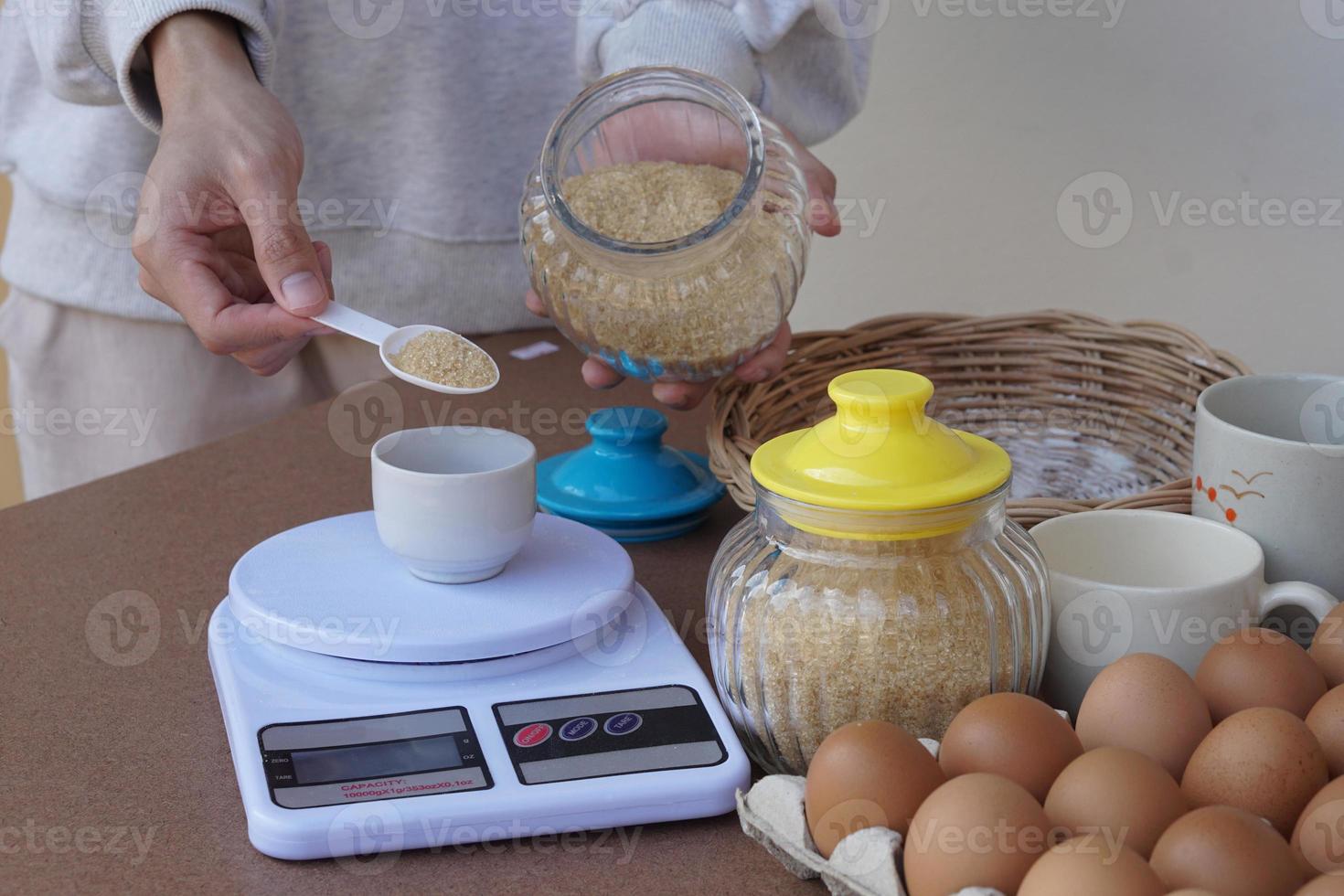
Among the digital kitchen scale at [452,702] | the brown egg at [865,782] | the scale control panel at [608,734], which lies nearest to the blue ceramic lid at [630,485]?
the digital kitchen scale at [452,702]

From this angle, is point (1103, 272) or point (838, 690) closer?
point (838, 690)

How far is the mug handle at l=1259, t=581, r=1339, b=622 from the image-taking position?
662mm

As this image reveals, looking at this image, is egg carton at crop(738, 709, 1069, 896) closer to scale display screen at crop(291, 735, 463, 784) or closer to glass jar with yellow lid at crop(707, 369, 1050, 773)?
glass jar with yellow lid at crop(707, 369, 1050, 773)

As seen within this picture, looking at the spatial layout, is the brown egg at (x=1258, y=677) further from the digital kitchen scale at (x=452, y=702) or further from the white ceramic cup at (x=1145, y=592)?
the digital kitchen scale at (x=452, y=702)

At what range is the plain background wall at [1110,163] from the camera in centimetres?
156

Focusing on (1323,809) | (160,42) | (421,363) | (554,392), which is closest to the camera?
(1323,809)

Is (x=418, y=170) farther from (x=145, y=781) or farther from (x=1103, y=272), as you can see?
(x=1103, y=272)

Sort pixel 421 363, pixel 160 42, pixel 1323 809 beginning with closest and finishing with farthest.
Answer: pixel 1323 809 < pixel 421 363 < pixel 160 42

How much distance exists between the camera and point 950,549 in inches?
24.3

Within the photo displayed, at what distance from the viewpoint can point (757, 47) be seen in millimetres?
1148

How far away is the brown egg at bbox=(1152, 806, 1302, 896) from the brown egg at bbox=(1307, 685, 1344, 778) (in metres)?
0.09

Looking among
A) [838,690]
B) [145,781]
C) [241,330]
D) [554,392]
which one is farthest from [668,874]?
[554,392]

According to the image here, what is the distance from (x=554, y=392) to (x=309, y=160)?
334 mm

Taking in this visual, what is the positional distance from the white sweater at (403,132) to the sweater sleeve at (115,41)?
0.13 meters
